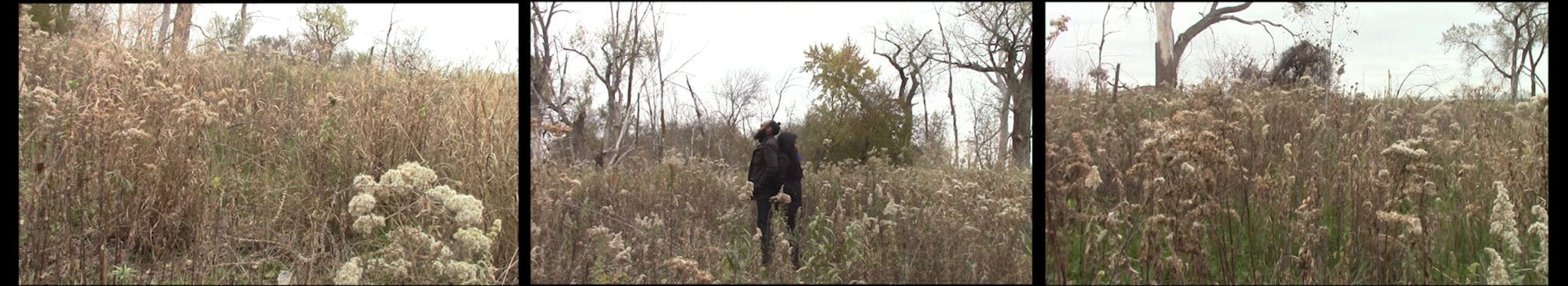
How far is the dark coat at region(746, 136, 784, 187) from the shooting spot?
2.92 meters

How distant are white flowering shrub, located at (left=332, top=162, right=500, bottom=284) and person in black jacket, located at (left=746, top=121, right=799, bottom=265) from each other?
971 mm

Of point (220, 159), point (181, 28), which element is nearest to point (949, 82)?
point (220, 159)

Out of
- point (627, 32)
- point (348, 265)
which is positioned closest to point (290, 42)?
point (348, 265)

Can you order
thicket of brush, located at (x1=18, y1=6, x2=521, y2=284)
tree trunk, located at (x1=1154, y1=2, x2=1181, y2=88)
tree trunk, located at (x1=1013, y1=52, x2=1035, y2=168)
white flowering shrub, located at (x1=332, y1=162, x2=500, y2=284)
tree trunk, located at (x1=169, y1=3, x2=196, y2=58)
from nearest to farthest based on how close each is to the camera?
tree trunk, located at (x1=1013, y1=52, x2=1035, y2=168) < white flowering shrub, located at (x1=332, y1=162, x2=500, y2=284) < tree trunk, located at (x1=1154, y1=2, x2=1181, y2=88) < thicket of brush, located at (x1=18, y1=6, x2=521, y2=284) < tree trunk, located at (x1=169, y1=3, x2=196, y2=58)

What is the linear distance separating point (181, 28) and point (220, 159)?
3.16ft

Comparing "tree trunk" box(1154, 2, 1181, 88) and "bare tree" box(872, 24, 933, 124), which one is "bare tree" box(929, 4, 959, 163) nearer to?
"bare tree" box(872, 24, 933, 124)

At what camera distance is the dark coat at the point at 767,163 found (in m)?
2.92

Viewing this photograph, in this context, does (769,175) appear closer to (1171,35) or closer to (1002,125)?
(1002,125)

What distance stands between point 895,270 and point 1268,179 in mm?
1454

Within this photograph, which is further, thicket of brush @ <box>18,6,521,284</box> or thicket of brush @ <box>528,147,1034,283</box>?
thicket of brush @ <box>18,6,521,284</box>

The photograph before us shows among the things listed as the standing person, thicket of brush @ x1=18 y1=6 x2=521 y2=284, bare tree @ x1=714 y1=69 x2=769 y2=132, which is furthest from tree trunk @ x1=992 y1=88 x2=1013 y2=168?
thicket of brush @ x1=18 y1=6 x2=521 y2=284

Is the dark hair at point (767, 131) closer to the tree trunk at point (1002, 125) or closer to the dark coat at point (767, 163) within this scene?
the dark coat at point (767, 163)

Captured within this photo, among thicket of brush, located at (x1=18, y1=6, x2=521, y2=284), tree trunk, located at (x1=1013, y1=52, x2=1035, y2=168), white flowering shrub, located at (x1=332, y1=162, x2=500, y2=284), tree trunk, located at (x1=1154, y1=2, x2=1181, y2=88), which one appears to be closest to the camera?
tree trunk, located at (x1=1013, y1=52, x2=1035, y2=168)

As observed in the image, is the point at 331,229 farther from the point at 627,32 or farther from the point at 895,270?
the point at 895,270
